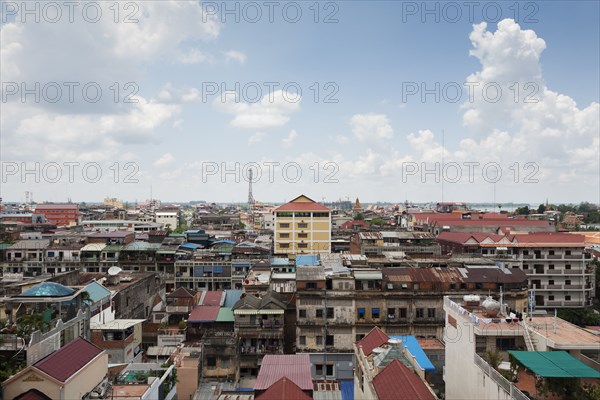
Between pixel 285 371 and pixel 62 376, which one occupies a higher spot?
pixel 62 376

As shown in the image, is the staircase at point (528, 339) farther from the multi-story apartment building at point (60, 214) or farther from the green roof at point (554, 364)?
the multi-story apartment building at point (60, 214)

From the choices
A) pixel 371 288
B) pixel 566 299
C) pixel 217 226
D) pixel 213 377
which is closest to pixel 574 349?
pixel 371 288

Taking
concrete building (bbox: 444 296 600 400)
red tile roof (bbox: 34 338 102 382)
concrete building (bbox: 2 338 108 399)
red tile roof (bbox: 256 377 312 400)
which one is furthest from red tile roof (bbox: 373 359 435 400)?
red tile roof (bbox: 34 338 102 382)

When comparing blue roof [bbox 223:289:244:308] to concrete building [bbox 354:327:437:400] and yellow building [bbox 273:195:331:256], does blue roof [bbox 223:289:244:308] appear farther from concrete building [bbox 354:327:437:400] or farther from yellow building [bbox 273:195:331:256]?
yellow building [bbox 273:195:331:256]

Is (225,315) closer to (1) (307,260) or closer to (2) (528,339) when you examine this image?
(1) (307,260)

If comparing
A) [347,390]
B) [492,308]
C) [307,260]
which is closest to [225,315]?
[307,260]

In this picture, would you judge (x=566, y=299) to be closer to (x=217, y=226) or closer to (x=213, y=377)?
(x=213, y=377)
